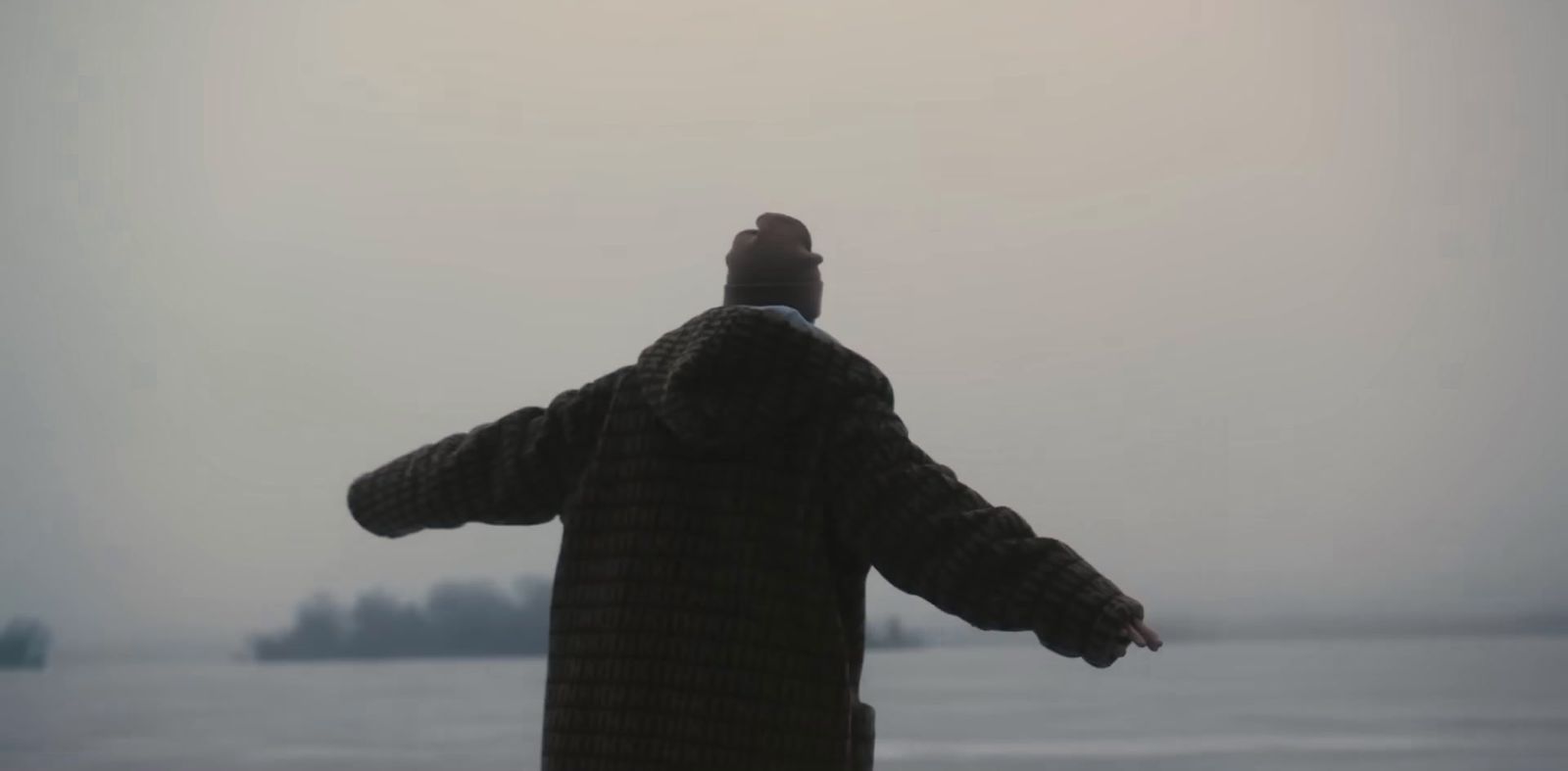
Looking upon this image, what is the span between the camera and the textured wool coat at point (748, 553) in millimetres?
1661

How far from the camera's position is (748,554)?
1.70m

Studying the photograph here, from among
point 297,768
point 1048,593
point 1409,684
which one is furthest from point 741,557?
point 1409,684

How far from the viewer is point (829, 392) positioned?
171cm

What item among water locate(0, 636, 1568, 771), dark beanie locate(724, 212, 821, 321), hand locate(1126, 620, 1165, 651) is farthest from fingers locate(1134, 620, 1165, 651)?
water locate(0, 636, 1568, 771)

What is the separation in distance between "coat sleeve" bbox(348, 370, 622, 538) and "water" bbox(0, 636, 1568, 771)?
1.41m

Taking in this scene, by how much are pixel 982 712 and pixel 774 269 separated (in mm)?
1885

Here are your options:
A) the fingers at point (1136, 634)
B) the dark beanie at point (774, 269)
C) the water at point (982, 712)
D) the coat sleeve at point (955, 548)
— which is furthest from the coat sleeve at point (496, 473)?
the water at point (982, 712)

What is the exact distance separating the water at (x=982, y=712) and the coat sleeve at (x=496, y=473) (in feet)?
4.63

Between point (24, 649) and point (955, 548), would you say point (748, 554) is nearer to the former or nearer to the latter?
point (955, 548)

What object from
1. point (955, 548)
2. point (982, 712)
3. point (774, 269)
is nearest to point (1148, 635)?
point (955, 548)

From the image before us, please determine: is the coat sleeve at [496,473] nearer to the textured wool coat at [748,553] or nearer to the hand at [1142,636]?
the textured wool coat at [748,553]

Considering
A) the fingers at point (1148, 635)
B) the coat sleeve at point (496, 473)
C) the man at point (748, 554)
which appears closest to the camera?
the fingers at point (1148, 635)

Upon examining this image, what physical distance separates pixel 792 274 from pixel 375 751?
72.1 inches

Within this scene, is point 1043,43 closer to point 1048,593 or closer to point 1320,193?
point 1320,193
